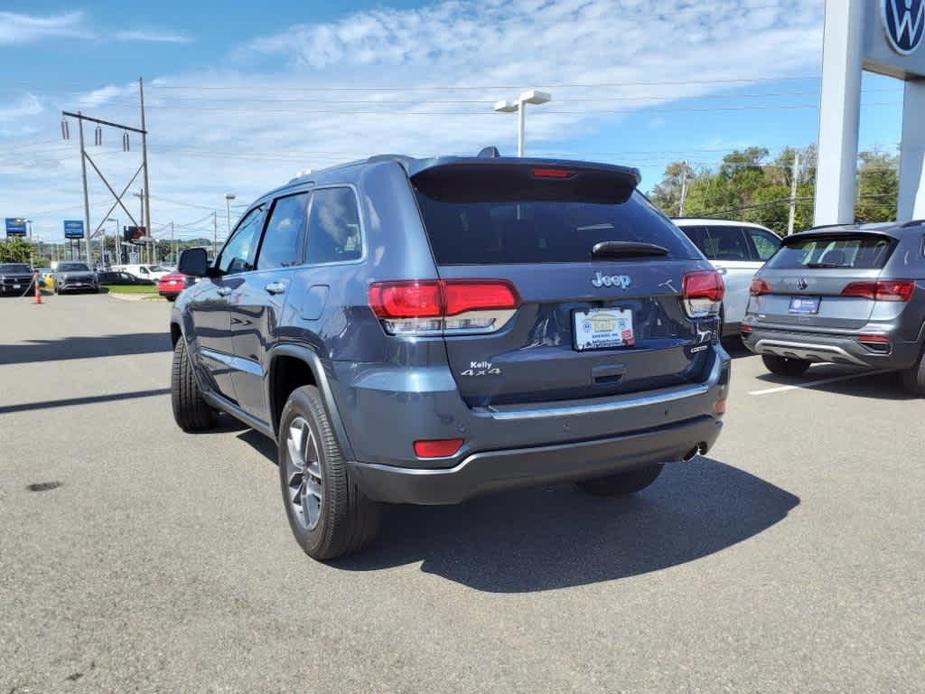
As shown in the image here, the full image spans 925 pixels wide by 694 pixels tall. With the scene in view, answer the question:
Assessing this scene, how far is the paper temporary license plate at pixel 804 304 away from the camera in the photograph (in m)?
7.46

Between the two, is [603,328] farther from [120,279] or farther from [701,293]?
[120,279]

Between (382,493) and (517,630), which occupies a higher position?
(382,493)

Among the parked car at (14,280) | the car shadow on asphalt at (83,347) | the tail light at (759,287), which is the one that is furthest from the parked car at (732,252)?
the parked car at (14,280)

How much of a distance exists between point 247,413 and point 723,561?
111 inches

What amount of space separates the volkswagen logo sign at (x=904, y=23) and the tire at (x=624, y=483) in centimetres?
1583

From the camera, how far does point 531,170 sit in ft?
11.2

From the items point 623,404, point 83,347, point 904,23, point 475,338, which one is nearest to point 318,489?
point 475,338

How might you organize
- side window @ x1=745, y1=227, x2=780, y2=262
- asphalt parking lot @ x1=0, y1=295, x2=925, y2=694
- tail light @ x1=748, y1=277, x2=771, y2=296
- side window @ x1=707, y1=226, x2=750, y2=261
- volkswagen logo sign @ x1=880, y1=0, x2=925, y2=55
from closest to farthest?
asphalt parking lot @ x1=0, y1=295, x2=925, y2=694
tail light @ x1=748, y1=277, x2=771, y2=296
side window @ x1=707, y1=226, x2=750, y2=261
side window @ x1=745, y1=227, x2=780, y2=262
volkswagen logo sign @ x1=880, y1=0, x2=925, y2=55

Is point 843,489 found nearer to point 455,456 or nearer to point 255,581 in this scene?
point 455,456

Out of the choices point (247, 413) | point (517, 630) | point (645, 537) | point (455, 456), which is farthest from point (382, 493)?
point (247, 413)

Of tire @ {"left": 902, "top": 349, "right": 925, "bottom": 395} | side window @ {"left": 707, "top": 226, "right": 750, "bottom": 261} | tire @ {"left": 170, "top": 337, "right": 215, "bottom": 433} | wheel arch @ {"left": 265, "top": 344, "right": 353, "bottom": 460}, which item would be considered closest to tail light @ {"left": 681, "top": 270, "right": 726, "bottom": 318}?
wheel arch @ {"left": 265, "top": 344, "right": 353, "bottom": 460}

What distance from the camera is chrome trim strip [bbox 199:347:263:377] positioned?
4.30 m

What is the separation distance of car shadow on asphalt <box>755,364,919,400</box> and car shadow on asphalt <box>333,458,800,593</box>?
3.62 meters

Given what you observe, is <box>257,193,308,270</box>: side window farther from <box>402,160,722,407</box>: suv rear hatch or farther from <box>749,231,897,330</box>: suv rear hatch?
<box>749,231,897,330</box>: suv rear hatch
